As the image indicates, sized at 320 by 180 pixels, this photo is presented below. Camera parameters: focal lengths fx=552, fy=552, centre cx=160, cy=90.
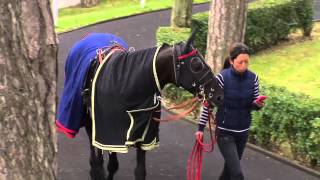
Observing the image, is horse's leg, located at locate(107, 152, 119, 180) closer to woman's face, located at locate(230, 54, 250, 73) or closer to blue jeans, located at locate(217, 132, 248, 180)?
blue jeans, located at locate(217, 132, 248, 180)

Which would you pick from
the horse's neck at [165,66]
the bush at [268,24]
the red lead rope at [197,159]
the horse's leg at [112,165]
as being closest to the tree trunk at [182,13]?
the bush at [268,24]

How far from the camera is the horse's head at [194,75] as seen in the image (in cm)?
485

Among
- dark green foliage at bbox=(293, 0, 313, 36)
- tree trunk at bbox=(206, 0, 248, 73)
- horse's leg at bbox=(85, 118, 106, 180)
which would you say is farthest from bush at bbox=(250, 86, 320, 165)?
dark green foliage at bbox=(293, 0, 313, 36)

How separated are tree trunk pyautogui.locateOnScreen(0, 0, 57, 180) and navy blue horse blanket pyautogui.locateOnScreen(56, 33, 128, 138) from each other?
325cm

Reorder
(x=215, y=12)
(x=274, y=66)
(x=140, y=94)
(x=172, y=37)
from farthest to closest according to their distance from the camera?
(x=274, y=66)
(x=172, y=37)
(x=215, y=12)
(x=140, y=94)

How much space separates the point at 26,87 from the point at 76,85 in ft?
11.3

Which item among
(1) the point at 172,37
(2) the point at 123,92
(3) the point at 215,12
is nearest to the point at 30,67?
(2) the point at 123,92

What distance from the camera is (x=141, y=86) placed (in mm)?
4934

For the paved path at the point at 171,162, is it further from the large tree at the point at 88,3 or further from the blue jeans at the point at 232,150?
the large tree at the point at 88,3

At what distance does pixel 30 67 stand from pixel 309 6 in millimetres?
13215

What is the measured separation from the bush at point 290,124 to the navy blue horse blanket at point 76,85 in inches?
87.4

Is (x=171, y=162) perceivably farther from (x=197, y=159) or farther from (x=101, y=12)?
(x=101, y=12)

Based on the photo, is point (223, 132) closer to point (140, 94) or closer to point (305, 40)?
point (140, 94)

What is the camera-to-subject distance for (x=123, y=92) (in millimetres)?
4992
